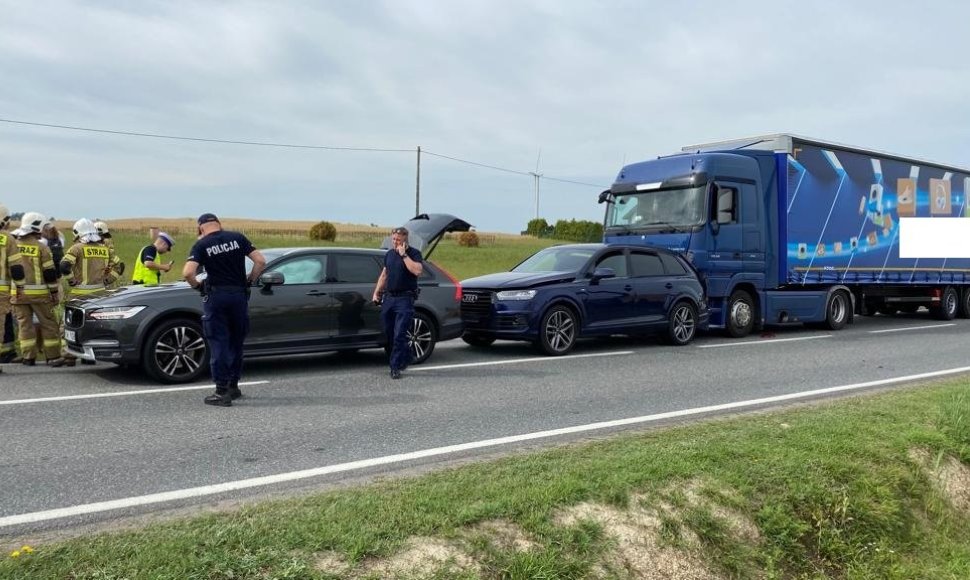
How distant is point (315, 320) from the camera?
948 centimetres

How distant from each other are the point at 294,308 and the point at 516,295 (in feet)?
10.7

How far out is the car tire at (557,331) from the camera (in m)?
11.2

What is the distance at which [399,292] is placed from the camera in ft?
30.1

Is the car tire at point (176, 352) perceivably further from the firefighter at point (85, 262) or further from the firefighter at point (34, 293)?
the firefighter at point (85, 262)

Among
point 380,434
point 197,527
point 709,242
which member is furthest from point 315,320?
point 709,242

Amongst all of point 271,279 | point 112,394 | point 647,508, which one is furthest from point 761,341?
point 112,394

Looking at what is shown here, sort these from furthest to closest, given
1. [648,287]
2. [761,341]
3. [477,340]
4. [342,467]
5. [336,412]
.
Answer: [761,341] < [648,287] < [477,340] < [336,412] < [342,467]

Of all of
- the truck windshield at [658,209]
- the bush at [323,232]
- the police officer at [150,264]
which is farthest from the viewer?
the bush at [323,232]

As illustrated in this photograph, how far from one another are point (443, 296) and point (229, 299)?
3.58m

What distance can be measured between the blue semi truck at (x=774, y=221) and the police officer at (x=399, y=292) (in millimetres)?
6208

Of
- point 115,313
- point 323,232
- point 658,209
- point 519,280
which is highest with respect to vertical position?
point 323,232

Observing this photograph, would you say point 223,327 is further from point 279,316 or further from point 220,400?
point 279,316

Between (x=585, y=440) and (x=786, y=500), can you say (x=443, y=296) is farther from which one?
(x=786, y=500)

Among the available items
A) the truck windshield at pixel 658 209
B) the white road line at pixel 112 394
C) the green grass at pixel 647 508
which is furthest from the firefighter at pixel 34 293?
the truck windshield at pixel 658 209
